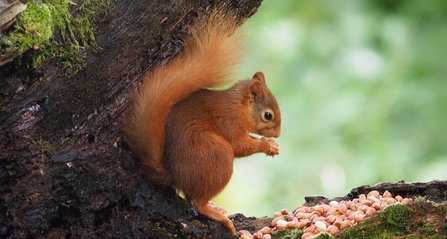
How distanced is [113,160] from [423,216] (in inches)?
31.8

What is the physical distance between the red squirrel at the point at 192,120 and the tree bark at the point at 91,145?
0.04 m

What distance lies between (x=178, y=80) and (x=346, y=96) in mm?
1367

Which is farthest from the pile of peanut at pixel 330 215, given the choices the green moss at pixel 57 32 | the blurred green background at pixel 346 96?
the blurred green background at pixel 346 96

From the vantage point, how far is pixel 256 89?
2.18m

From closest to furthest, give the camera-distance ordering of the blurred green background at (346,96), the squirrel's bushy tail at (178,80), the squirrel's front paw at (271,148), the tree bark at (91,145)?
→ the tree bark at (91,145) < the squirrel's bushy tail at (178,80) < the squirrel's front paw at (271,148) < the blurred green background at (346,96)

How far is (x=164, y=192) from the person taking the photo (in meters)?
1.67

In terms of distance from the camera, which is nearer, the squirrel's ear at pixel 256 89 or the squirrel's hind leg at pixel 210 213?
the squirrel's hind leg at pixel 210 213

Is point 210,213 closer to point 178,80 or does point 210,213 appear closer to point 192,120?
point 192,120

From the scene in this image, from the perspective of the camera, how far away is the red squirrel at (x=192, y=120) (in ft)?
5.52

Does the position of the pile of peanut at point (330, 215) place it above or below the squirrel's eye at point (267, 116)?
below

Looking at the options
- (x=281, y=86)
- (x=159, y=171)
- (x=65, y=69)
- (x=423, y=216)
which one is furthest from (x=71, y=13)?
(x=281, y=86)

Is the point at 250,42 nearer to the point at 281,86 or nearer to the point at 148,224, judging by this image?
the point at 148,224

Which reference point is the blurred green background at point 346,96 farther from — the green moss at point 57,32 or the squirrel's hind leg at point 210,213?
the green moss at point 57,32

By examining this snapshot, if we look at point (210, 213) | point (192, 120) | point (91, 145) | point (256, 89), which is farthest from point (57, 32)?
point (256, 89)
